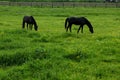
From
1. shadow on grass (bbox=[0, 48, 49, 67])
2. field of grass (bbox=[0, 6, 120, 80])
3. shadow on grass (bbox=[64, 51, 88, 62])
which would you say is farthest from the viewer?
shadow on grass (bbox=[64, 51, 88, 62])

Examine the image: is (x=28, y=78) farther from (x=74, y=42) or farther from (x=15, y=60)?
(x=74, y=42)

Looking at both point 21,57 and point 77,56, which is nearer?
point 21,57

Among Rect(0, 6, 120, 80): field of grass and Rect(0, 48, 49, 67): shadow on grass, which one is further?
Rect(0, 48, 49, 67): shadow on grass

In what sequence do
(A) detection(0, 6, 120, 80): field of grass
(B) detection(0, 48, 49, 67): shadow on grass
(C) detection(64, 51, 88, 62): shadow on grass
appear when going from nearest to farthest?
(A) detection(0, 6, 120, 80): field of grass → (B) detection(0, 48, 49, 67): shadow on grass → (C) detection(64, 51, 88, 62): shadow on grass

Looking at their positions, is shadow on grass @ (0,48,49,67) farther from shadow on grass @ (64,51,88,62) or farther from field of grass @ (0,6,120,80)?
shadow on grass @ (64,51,88,62)

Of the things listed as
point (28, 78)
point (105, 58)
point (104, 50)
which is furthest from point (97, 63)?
point (28, 78)

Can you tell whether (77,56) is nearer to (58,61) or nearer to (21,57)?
(58,61)

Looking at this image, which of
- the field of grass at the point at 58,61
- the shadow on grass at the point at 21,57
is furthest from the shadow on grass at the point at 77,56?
the shadow on grass at the point at 21,57

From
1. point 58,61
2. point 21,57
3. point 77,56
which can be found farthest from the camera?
point 77,56

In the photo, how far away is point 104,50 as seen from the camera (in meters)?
15.9

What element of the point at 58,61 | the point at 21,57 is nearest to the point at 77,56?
the point at 58,61

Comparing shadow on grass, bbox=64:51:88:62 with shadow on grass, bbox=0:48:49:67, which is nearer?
shadow on grass, bbox=0:48:49:67

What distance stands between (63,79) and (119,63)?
138 inches

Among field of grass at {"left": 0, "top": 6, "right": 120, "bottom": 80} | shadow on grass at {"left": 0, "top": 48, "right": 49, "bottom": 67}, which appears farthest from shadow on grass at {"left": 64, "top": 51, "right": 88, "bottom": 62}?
shadow on grass at {"left": 0, "top": 48, "right": 49, "bottom": 67}
